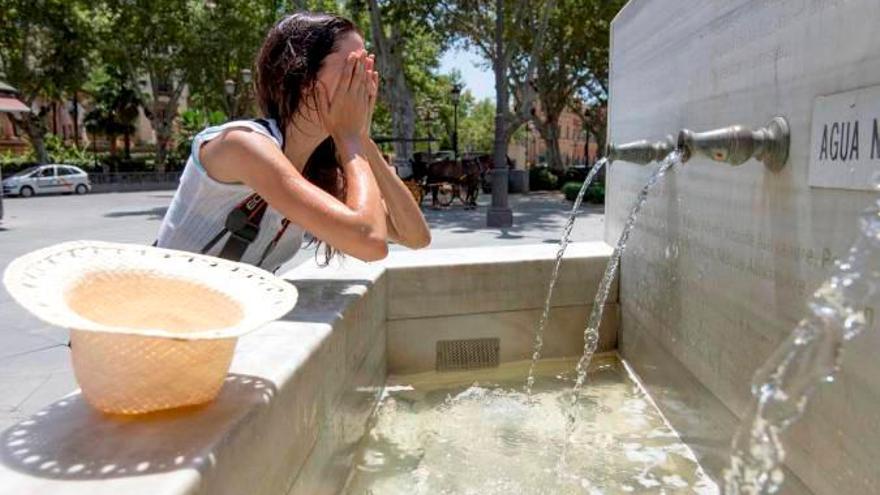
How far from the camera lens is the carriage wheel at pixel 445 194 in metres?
19.6

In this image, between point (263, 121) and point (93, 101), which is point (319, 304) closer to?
point (263, 121)

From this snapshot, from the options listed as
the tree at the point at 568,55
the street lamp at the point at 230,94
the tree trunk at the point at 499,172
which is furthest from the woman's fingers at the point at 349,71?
the street lamp at the point at 230,94

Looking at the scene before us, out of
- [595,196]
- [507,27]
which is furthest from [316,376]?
[507,27]

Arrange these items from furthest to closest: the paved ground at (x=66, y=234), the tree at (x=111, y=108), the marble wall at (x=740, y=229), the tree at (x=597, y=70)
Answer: the tree at (x=111, y=108)
the tree at (x=597, y=70)
the paved ground at (x=66, y=234)
the marble wall at (x=740, y=229)

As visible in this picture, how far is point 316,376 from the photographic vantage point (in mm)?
2191

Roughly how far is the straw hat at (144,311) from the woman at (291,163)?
252 mm

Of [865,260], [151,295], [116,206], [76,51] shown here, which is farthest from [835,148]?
[76,51]

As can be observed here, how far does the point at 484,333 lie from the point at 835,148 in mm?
2502

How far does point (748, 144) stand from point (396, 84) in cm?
1962

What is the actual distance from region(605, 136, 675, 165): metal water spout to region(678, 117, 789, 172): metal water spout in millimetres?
797

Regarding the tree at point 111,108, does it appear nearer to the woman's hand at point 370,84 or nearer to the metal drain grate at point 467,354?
the metal drain grate at point 467,354

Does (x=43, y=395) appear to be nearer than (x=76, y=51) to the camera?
Yes

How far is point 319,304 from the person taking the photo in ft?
8.74

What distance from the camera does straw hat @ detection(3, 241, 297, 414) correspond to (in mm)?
1376
